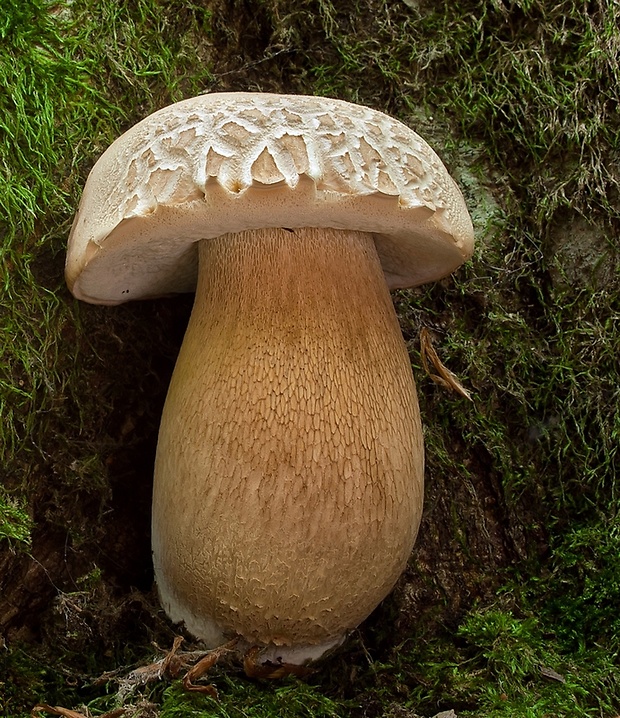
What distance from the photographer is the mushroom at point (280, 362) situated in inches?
54.7

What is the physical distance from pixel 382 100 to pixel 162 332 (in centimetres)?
103

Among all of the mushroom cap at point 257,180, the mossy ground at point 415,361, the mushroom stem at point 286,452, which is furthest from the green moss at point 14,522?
the mushroom cap at point 257,180

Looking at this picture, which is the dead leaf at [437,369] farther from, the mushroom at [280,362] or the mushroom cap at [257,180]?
the mushroom cap at [257,180]

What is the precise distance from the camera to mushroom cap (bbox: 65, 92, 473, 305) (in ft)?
4.35

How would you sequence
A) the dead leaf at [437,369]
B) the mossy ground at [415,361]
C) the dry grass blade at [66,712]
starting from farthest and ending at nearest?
1. the dead leaf at [437,369]
2. the mossy ground at [415,361]
3. the dry grass blade at [66,712]

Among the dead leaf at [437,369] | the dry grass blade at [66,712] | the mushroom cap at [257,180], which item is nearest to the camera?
the mushroom cap at [257,180]

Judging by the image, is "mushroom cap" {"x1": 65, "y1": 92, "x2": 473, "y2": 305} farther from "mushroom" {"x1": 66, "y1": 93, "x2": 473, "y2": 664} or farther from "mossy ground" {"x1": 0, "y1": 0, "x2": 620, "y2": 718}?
"mossy ground" {"x1": 0, "y1": 0, "x2": 620, "y2": 718}

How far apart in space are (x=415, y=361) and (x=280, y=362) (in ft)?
2.30

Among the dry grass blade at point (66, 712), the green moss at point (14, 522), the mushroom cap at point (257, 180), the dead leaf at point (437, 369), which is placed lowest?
the dry grass blade at point (66, 712)

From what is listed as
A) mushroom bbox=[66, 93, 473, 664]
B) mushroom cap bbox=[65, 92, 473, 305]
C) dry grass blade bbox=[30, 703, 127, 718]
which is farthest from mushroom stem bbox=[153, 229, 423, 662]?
dry grass blade bbox=[30, 703, 127, 718]

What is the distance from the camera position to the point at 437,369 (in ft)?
6.62

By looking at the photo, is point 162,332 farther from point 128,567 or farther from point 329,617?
point 329,617

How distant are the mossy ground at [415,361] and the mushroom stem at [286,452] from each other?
227 millimetres

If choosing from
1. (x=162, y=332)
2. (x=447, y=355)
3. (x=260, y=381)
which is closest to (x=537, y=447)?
(x=447, y=355)
